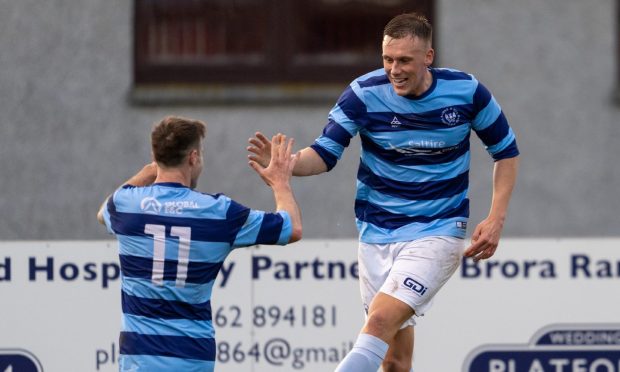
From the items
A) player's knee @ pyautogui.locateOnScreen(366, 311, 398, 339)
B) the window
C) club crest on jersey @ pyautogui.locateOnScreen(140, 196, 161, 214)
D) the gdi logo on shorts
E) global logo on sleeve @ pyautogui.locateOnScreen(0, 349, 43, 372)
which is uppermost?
the window

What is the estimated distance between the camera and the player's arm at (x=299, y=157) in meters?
5.51

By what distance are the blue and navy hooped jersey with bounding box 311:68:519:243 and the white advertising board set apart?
1.66 m

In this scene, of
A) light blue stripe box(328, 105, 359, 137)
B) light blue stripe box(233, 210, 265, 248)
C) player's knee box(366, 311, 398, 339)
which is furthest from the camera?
light blue stripe box(328, 105, 359, 137)

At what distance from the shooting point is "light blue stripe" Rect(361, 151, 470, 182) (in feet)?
19.9

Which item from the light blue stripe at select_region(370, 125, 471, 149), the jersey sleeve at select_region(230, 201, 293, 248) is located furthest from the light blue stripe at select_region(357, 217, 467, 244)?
the jersey sleeve at select_region(230, 201, 293, 248)

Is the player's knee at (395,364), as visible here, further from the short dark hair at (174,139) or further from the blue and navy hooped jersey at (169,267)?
the short dark hair at (174,139)

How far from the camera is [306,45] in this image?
37.5 ft

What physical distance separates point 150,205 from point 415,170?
134cm

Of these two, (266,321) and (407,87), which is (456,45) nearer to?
(266,321)

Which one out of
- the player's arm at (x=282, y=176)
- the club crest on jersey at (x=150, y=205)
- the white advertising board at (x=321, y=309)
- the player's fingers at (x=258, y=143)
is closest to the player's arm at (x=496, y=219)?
the player's arm at (x=282, y=176)

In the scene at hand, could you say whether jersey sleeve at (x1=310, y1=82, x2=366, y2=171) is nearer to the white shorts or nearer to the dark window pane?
the white shorts

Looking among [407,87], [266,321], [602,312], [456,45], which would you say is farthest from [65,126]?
[407,87]

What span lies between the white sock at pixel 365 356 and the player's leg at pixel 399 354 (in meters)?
0.45

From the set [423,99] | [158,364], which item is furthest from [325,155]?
[158,364]
